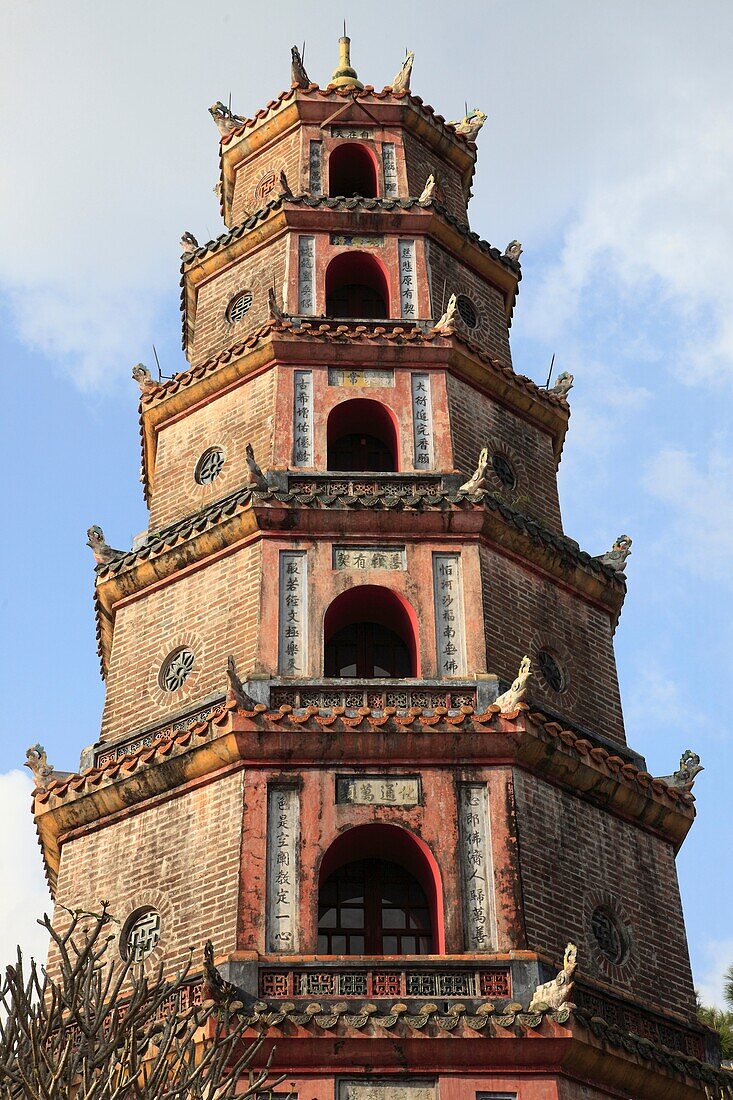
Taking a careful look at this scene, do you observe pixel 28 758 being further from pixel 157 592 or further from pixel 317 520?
pixel 317 520

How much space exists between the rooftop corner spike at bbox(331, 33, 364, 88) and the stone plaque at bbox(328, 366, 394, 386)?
8169 mm

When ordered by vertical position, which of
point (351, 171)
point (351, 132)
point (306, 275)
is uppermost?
point (351, 132)

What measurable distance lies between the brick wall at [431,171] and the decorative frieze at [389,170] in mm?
223

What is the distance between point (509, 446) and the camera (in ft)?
75.4

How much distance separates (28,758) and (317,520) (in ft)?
15.0

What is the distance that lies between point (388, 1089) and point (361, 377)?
397 inches

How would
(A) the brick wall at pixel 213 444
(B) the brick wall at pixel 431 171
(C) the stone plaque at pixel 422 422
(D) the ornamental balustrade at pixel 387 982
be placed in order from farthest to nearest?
(B) the brick wall at pixel 431 171 → (A) the brick wall at pixel 213 444 → (C) the stone plaque at pixel 422 422 → (D) the ornamental balustrade at pixel 387 982

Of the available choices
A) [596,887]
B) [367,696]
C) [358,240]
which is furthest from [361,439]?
[596,887]

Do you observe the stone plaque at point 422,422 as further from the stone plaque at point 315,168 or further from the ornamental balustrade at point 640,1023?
the ornamental balustrade at point 640,1023


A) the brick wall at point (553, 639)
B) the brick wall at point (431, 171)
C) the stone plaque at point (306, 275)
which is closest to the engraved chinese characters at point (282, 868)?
the brick wall at point (553, 639)

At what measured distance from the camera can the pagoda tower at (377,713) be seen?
1620 cm

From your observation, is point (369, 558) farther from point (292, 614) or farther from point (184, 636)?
point (184, 636)

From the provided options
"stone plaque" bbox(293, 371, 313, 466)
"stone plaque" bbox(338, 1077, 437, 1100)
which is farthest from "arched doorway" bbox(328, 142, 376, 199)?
"stone plaque" bbox(338, 1077, 437, 1100)

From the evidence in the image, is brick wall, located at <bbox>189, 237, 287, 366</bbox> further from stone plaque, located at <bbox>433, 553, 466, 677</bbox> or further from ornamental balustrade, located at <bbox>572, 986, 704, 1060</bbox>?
ornamental balustrade, located at <bbox>572, 986, 704, 1060</bbox>
